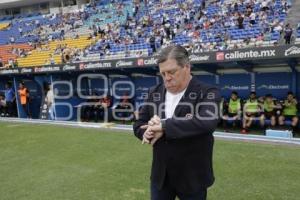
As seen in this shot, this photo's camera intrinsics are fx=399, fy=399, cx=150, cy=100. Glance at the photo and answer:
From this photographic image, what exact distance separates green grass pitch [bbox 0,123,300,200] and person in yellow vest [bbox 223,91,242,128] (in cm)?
241

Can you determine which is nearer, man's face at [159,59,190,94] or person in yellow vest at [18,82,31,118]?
man's face at [159,59,190,94]

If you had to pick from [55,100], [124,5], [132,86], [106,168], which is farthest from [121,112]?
[124,5]

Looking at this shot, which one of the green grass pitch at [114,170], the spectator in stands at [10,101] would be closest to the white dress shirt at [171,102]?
the green grass pitch at [114,170]

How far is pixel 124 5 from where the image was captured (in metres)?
29.1

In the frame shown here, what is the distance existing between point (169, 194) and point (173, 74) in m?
0.92

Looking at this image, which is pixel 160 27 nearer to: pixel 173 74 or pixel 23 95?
pixel 23 95

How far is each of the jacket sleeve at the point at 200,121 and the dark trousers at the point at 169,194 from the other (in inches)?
17.7

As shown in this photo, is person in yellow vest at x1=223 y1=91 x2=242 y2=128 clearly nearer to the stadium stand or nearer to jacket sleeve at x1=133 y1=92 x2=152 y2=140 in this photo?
the stadium stand

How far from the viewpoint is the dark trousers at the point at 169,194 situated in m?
2.85

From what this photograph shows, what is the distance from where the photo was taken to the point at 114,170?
25.2ft

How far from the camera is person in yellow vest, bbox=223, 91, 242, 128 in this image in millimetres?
12023

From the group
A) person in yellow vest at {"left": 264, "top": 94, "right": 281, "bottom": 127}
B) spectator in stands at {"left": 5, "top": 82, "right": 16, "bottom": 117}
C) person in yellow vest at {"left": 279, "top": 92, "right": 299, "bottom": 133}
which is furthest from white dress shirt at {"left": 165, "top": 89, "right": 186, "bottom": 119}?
spectator in stands at {"left": 5, "top": 82, "right": 16, "bottom": 117}

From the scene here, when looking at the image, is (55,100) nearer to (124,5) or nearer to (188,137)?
(124,5)

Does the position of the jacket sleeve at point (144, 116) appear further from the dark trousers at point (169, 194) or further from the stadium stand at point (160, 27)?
the stadium stand at point (160, 27)
